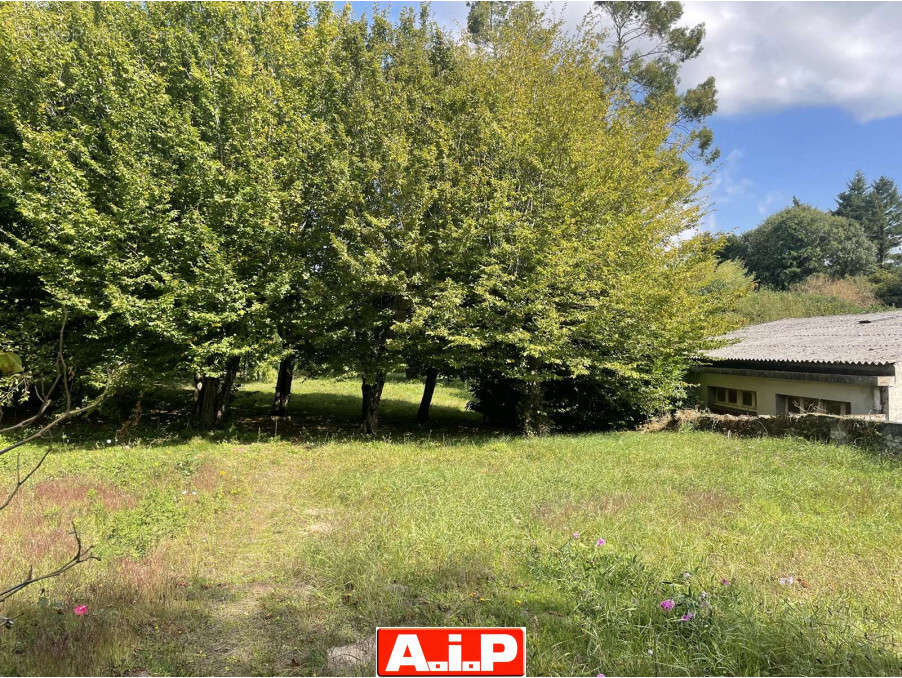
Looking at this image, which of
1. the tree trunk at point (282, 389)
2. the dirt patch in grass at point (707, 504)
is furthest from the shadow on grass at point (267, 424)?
the dirt patch in grass at point (707, 504)

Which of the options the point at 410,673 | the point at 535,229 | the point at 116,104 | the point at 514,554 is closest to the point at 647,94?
the point at 535,229

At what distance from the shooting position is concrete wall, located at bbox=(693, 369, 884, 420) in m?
11.6

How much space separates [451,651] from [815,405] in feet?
46.1

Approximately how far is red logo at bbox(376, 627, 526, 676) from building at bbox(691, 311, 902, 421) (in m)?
11.8

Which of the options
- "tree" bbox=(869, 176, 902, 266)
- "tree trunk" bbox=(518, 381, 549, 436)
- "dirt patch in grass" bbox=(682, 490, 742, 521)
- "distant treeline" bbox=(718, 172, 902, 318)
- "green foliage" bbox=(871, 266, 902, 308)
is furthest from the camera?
"tree" bbox=(869, 176, 902, 266)

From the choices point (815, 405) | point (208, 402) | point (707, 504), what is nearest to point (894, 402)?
point (815, 405)

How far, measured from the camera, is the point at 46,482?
8.38 meters

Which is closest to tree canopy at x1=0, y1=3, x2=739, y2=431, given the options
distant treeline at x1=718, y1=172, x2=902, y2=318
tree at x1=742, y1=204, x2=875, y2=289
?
distant treeline at x1=718, y1=172, x2=902, y2=318

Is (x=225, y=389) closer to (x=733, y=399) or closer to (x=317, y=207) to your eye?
(x=317, y=207)

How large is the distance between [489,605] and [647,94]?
30877 millimetres

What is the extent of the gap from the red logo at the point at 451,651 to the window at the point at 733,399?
15.1m

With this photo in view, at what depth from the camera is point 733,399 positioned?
671 inches

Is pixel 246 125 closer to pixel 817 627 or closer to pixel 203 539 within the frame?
pixel 203 539

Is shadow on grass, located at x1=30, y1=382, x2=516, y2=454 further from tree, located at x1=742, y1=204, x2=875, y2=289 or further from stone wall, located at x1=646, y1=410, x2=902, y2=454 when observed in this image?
tree, located at x1=742, y1=204, x2=875, y2=289
